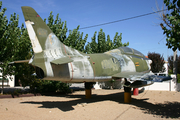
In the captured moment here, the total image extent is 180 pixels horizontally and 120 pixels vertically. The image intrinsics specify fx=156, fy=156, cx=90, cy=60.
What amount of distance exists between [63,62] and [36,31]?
269cm

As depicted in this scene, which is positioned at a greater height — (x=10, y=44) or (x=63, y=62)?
(x=10, y=44)

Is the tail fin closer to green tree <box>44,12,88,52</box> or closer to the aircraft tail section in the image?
Answer: the aircraft tail section

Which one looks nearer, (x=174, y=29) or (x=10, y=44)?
(x=174, y=29)

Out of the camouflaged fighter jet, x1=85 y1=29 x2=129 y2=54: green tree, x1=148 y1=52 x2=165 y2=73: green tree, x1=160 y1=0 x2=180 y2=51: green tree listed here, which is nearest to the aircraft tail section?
the camouflaged fighter jet

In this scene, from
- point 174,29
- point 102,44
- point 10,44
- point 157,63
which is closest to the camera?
point 174,29

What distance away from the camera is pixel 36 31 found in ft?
28.6

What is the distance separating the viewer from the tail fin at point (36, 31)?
8617 millimetres

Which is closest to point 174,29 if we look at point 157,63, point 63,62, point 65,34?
point 63,62

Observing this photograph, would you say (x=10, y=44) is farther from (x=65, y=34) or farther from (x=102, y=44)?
(x=102, y=44)

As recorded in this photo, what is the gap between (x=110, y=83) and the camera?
2252 centimetres

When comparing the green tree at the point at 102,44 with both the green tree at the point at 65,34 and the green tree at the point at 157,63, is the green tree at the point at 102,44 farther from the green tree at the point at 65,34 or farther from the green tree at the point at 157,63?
the green tree at the point at 157,63

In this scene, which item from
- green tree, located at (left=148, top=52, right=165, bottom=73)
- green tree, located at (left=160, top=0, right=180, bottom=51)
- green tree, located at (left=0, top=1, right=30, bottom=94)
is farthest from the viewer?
green tree, located at (left=148, top=52, right=165, bottom=73)

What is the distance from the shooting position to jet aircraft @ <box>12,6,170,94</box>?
27.0 ft

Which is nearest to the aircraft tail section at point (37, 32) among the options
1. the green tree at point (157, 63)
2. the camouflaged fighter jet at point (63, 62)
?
the camouflaged fighter jet at point (63, 62)
